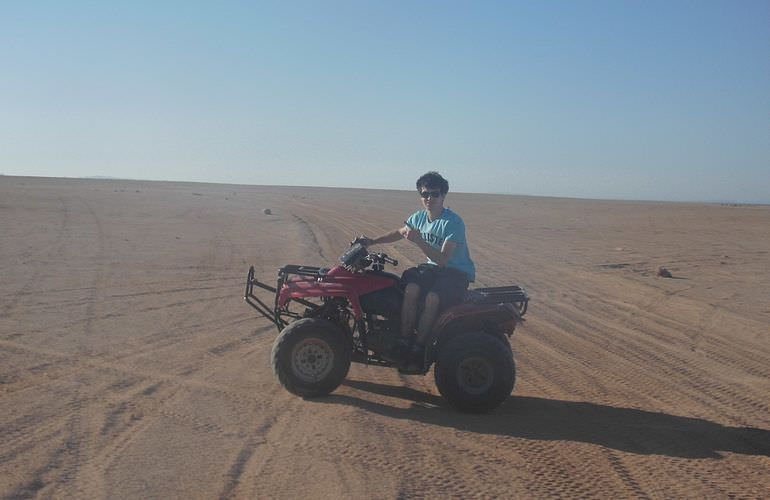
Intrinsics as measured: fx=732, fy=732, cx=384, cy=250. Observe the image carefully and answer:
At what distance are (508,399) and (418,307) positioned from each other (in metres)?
1.20

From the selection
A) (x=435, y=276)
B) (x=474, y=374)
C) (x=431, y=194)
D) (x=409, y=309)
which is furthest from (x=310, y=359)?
(x=431, y=194)

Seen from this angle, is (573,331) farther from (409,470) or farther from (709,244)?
(709,244)

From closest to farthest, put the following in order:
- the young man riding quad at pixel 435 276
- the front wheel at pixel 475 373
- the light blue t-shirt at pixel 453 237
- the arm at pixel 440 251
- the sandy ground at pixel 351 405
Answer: the sandy ground at pixel 351 405 < the front wheel at pixel 475 373 < the arm at pixel 440 251 < the young man riding quad at pixel 435 276 < the light blue t-shirt at pixel 453 237

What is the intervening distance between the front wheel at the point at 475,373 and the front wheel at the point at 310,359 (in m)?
0.88

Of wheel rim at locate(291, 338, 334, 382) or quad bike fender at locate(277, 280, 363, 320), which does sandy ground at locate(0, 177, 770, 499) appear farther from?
quad bike fender at locate(277, 280, 363, 320)

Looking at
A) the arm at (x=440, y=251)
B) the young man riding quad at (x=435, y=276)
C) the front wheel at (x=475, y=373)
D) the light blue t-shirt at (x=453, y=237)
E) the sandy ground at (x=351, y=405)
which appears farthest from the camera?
the light blue t-shirt at (x=453, y=237)

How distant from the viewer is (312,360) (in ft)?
20.7

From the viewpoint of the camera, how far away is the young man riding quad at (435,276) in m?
6.28

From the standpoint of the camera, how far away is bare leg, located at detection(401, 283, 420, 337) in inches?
248

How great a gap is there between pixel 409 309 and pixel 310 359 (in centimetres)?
96

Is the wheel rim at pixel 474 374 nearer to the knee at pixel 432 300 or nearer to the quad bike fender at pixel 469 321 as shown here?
the quad bike fender at pixel 469 321

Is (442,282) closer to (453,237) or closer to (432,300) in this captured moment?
(432,300)

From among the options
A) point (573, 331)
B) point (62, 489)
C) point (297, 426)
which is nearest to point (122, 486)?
point (62, 489)

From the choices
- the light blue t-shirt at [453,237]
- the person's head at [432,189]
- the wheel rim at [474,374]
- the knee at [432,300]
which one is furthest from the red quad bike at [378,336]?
the person's head at [432,189]
